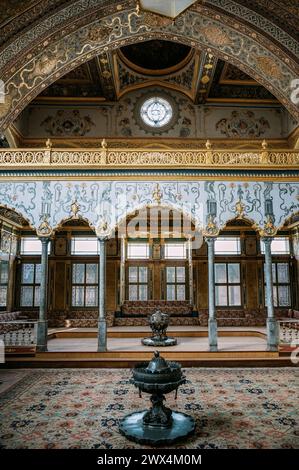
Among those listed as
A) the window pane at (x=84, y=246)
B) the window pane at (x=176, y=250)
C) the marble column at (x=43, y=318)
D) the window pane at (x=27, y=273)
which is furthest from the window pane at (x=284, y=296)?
the window pane at (x=27, y=273)

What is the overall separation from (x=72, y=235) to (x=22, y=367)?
6105mm

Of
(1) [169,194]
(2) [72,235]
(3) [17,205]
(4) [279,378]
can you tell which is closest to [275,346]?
(4) [279,378]

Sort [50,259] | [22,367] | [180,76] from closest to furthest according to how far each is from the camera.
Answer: [22,367]
[180,76]
[50,259]

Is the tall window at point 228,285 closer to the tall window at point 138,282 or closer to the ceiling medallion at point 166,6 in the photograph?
the tall window at point 138,282

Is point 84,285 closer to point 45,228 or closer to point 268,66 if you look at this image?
point 45,228

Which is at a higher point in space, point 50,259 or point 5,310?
point 50,259

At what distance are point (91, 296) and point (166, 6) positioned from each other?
1034 centimetres

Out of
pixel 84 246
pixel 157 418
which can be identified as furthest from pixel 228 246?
pixel 157 418

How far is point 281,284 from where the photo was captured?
13.3m

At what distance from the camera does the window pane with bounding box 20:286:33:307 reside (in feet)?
42.1

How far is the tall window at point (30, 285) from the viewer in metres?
12.9

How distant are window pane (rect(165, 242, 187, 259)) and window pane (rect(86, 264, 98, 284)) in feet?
8.43
